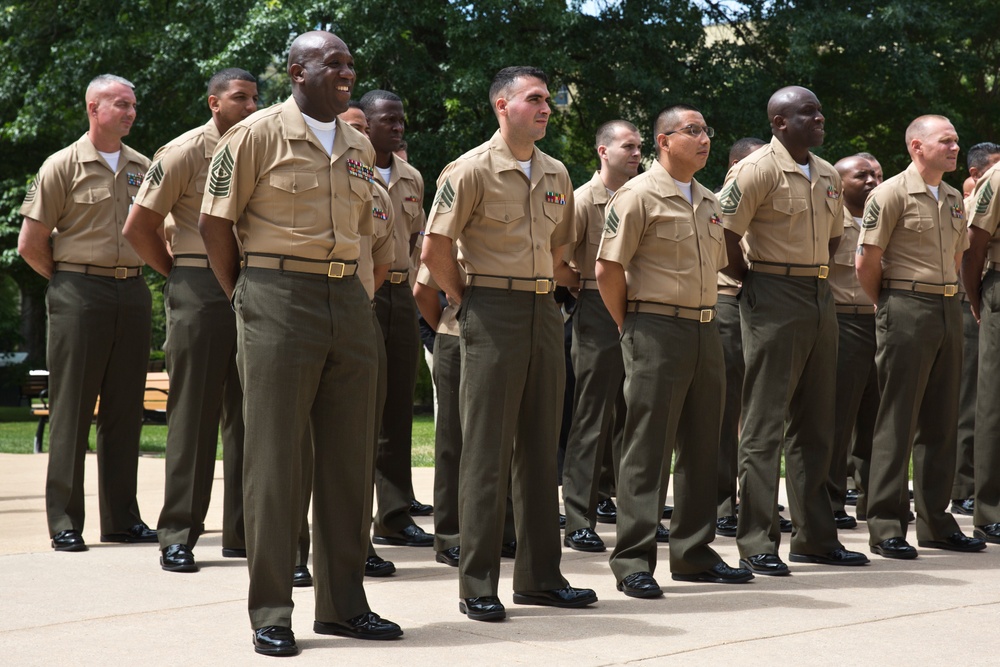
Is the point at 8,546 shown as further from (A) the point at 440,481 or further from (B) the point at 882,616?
(B) the point at 882,616

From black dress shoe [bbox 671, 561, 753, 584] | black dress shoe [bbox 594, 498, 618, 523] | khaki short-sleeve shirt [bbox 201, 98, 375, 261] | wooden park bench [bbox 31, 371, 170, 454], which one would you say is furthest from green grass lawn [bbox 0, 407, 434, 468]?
khaki short-sleeve shirt [bbox 201, 98, 375, 261]

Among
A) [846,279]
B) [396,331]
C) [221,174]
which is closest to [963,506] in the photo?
[846,279]

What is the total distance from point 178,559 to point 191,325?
117 centimetres

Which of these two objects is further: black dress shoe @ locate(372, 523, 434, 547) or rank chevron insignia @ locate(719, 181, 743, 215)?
black dress shoe @ locate(372, 523, 434, 547)

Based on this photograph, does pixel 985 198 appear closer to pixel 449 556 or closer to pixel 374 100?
pixel 374 100

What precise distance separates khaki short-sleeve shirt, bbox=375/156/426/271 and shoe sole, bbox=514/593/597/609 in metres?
2.28

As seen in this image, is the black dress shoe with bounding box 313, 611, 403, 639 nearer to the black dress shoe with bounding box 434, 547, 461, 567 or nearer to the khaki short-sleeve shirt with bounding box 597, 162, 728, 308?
the black dress shoe with bounding box 434, 547, 461, 567

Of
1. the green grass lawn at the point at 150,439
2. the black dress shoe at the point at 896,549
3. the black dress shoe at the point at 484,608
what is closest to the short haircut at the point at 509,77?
the black dress shoe at the point at 484,608

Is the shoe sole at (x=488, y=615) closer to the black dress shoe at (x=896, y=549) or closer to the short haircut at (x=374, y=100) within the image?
the black dress shoe at (x=896, y=549)

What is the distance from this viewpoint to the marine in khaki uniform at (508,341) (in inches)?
207

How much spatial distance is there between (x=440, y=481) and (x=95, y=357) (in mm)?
2028

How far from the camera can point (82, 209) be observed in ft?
22.4

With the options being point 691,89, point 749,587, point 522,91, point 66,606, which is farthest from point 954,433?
point 691,89

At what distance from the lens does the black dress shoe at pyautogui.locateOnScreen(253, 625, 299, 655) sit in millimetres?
4430
